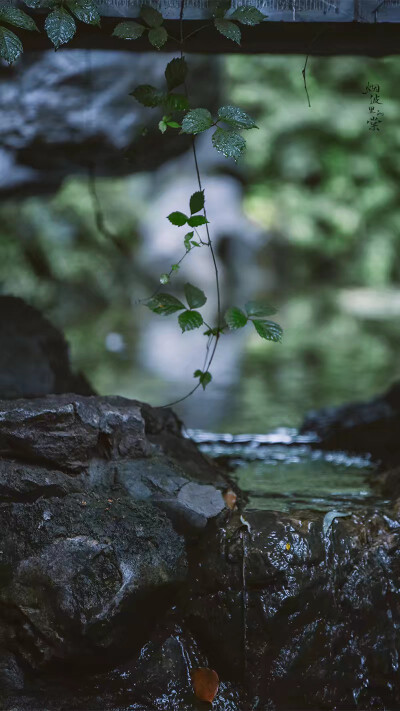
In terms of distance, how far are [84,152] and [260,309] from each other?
141 centimetres

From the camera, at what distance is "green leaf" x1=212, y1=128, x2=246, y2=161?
188 cm

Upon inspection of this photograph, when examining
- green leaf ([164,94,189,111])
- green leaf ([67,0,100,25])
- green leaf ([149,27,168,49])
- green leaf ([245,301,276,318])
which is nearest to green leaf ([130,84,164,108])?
green leaf ([164,94,189,111])

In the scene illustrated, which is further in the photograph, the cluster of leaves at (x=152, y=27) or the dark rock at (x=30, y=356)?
the dark rock at (x=30, y=356)

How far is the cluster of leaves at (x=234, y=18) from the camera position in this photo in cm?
192

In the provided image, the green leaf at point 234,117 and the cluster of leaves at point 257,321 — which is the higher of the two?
the green leaf at point 234,117

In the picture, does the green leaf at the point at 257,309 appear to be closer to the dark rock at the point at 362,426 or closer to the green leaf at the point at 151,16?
the green leaf at the point at 151,16

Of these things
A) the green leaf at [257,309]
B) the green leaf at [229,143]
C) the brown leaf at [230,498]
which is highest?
the green leaf at [229,143]

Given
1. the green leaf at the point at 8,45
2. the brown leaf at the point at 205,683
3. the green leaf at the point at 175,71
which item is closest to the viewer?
the brown leaf at the point at 205,683

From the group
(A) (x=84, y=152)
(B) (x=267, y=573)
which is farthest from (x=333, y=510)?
(A) (x=84, y=152)

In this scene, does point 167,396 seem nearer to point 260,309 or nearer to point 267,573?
point 260,309

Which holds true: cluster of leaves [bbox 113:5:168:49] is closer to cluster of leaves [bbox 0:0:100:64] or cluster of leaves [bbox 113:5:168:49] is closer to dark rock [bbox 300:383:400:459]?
cluster of leaves [bbox 0:0:100:64]

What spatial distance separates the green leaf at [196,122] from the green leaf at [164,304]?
476 millimetres

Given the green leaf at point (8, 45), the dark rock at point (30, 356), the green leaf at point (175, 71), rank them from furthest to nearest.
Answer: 1. the dark rock at point (30, 356)
2. the green leaf at point (175, 71)
3. the green leaf at point (8, 45)

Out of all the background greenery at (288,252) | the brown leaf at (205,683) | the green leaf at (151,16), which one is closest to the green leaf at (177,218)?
the green leaf at (151,16)
